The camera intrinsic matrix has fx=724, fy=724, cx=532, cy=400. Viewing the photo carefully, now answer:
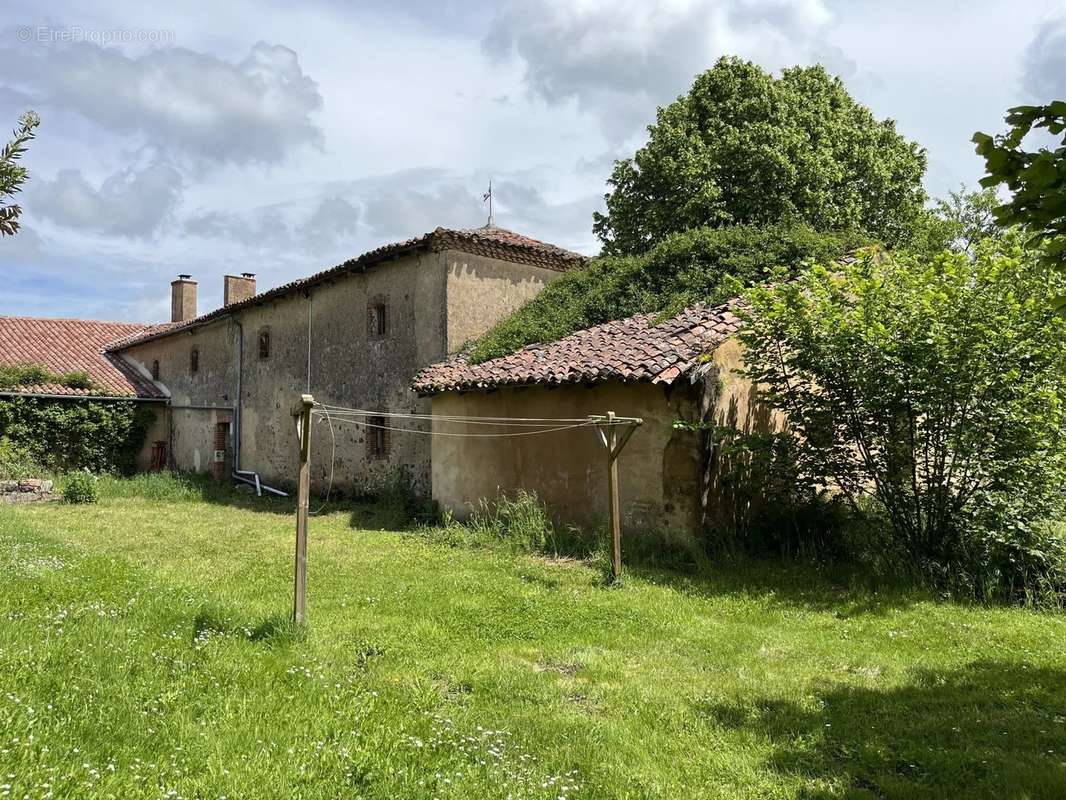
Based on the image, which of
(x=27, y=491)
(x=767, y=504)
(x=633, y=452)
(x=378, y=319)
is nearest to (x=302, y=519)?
(x=633, y=452)

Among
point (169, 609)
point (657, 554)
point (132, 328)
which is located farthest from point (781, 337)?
point (132, 328)

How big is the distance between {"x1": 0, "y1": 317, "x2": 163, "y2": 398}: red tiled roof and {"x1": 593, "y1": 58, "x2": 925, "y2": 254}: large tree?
53.3 feet

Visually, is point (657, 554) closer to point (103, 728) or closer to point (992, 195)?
point (103, 728)

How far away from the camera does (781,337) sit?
8.56 meters

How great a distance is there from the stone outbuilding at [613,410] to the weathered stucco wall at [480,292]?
1.31 m

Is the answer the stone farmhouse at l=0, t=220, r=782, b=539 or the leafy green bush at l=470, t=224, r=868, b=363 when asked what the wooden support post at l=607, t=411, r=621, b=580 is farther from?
the leafy green bush at l=470, t=224, r=868, b=363

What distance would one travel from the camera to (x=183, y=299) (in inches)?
1053

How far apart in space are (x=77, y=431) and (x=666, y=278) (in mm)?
18106

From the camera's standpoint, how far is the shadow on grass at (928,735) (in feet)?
12.3

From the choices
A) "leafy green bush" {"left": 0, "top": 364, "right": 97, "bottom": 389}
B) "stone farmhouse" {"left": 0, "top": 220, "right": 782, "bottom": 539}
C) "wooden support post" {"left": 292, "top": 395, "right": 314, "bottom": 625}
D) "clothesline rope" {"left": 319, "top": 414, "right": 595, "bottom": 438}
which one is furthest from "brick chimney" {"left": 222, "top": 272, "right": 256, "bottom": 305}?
"wooden support post" {"left": 292, "top": 395, "right": 314, "bottom": 625}

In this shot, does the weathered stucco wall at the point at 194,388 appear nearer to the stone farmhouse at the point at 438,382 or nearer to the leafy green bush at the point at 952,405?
the stone farmhouse at the point at 438,382

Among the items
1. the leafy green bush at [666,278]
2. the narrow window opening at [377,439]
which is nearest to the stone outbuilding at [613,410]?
the leafy green bush at [666,278]

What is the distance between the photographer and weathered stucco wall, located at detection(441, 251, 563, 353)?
45.5ft

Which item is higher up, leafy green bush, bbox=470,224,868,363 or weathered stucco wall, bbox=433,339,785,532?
leafy green bush, bbox=470,224,868,363
